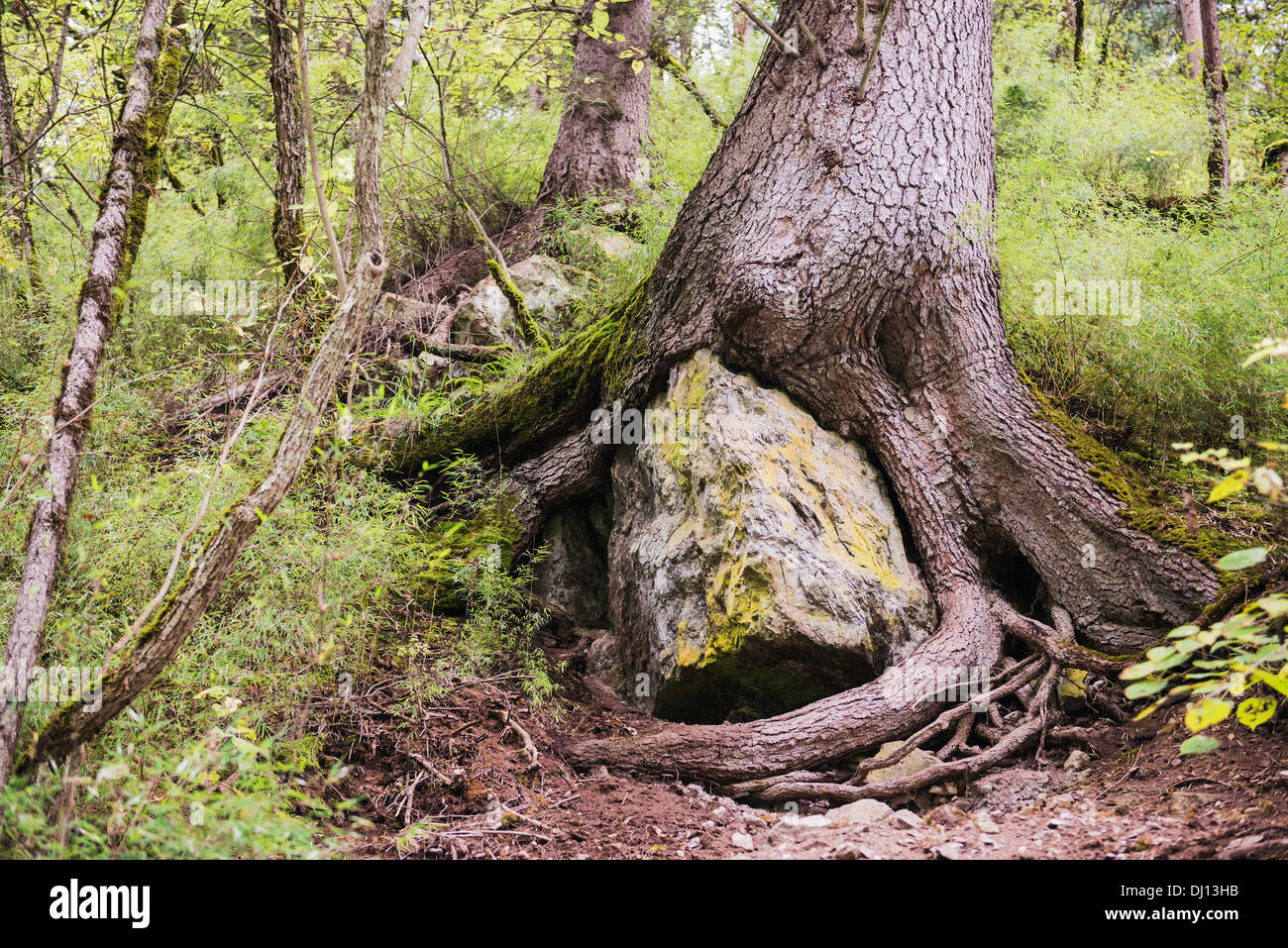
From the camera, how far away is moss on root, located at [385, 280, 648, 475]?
5.27 m

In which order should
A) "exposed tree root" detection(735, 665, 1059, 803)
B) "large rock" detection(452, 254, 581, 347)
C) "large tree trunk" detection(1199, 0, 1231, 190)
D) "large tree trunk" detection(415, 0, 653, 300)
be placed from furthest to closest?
"large tree trunk" detection(415, 0, 653, 300), "large tree trunk" detection(1199, 0, 1231, 190), "large rock" detection(452, 254, 581, 347), "exposed tree root" detection(735, 665, 1059, 803)

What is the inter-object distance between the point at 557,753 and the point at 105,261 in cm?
319

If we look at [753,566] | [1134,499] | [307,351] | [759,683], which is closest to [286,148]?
[307,351]

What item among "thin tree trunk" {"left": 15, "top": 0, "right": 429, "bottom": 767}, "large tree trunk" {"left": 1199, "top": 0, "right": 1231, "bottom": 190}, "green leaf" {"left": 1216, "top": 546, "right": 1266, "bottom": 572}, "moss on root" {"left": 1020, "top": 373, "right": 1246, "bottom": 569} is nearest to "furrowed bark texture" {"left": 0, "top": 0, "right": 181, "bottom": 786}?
"thin tree trunk" {"left": 15, "top": 0, "right": 429, "bottom": 767}

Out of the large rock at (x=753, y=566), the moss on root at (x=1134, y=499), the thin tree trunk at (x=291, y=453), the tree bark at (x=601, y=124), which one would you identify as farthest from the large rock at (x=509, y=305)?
the moss on root at (x=1134, y=499)

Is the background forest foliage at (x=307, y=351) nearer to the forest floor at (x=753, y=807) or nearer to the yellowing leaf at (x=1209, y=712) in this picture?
the forest floor at (x=753, y=807)

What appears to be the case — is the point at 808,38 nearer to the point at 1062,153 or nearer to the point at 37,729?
the point at 1062,153

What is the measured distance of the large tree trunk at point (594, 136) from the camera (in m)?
7.37

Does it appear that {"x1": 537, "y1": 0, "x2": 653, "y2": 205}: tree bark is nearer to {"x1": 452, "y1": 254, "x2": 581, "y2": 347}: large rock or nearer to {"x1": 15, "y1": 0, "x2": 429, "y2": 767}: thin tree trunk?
{"x1": 452, "y1": 254, "x2": 581, "y2": 347}: large rock

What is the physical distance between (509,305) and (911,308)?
3212 mm

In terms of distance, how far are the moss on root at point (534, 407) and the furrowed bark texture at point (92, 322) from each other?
6.07ft

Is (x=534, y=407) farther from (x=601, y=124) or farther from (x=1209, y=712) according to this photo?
(x=1209, y=712)

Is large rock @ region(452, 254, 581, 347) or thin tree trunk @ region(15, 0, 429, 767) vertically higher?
large rock @ region(452, 254, 581, 347)

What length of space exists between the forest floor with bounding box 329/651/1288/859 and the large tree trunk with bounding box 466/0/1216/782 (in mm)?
601
